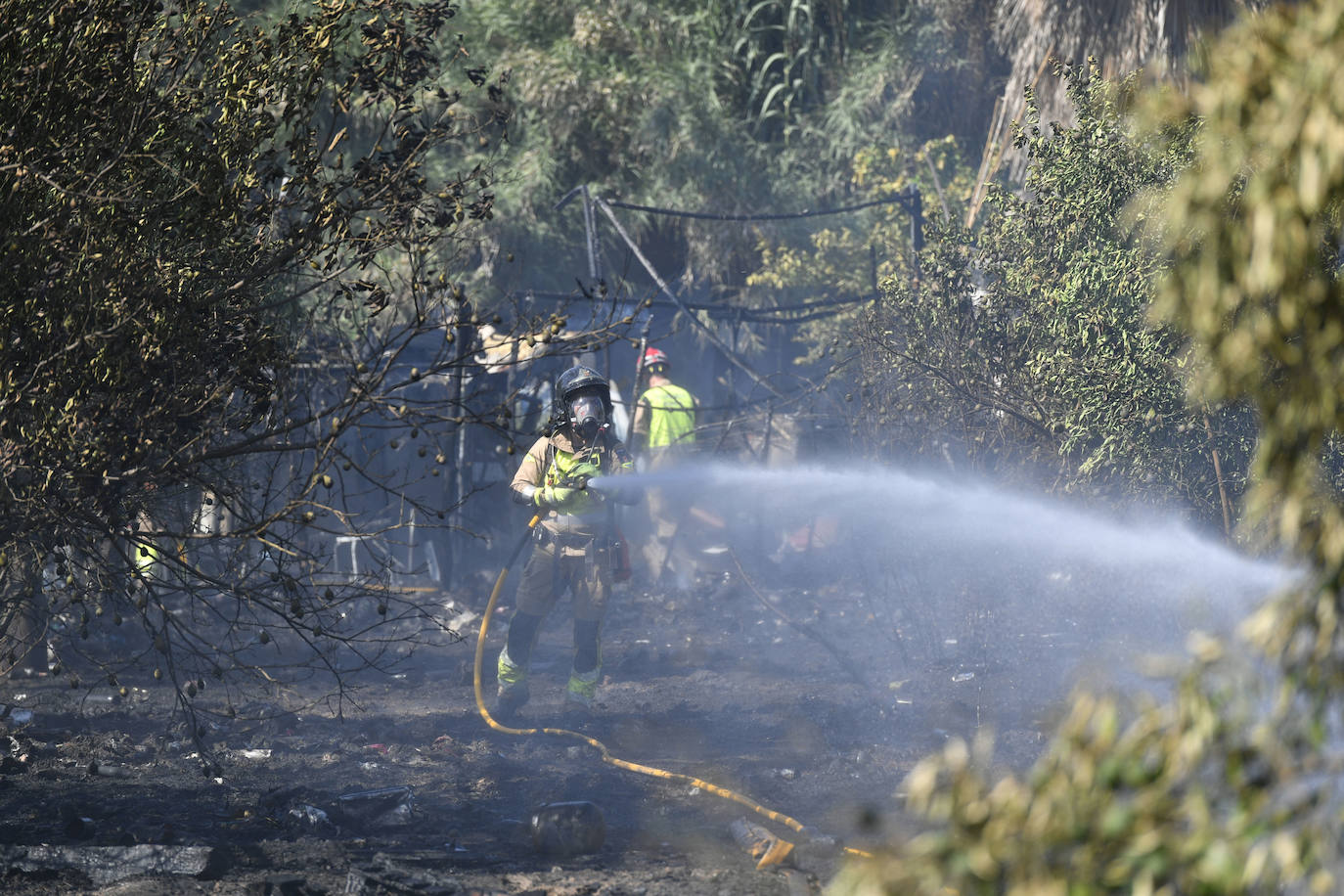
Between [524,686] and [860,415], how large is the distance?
4.35 meters

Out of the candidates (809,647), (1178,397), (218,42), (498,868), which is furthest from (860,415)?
(218,42)

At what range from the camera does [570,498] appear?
8.31m

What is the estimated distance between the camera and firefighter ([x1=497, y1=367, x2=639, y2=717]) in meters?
8.31

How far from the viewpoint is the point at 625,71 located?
56.0ft

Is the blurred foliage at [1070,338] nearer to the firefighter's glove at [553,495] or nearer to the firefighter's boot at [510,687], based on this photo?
the firefighter's glove at [553,495]

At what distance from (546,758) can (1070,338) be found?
15.1ft

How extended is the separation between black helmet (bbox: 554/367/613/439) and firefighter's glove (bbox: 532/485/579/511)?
44cm

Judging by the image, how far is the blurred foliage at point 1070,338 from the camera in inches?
309

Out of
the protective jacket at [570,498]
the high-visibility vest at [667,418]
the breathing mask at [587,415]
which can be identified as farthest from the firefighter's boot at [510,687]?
the high-visibility vest at [667,418]

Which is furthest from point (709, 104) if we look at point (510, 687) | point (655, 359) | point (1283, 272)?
point (1283, 272)

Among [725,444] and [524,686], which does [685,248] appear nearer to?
[725,444]

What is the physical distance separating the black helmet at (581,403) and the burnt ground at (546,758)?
7.00 feet

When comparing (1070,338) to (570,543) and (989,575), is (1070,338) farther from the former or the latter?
(570,543)

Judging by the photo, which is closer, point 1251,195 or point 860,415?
point 1251,195
